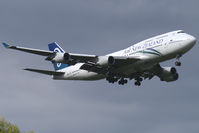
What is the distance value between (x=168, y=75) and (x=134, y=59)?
869cm

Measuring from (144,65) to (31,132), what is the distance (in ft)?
60.5

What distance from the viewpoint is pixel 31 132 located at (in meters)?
37.5

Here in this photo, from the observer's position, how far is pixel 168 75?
189 ft

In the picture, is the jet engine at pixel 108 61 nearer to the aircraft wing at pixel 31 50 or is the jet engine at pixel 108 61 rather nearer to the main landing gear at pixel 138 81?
the aircraft wing at pixel 31 50

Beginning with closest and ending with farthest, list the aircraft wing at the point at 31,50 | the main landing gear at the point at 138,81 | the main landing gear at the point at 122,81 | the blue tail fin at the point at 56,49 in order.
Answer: the aircraft wing at the point at 31,50
the main landing gear at the point at 122,81
the main landing gear at the point at 138,81
the blue tail fin at the point at 56,49

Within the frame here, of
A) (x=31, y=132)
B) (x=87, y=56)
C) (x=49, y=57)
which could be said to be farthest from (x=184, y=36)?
(x=31, y=132)

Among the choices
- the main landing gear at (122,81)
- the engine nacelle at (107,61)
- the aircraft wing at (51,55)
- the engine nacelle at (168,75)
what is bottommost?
the main landing gear at (122,81)

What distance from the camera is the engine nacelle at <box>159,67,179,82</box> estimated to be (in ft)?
188

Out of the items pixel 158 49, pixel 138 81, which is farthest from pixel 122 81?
pixel 158 49

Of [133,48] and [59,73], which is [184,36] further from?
[59,73]

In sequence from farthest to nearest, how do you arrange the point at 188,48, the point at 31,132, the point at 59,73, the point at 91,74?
the point at 59,73
the point at 91,74
the point at 188,48
the point at 31,132

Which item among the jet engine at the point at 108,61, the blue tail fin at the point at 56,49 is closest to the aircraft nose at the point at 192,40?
the jet engine at the point at 108,61

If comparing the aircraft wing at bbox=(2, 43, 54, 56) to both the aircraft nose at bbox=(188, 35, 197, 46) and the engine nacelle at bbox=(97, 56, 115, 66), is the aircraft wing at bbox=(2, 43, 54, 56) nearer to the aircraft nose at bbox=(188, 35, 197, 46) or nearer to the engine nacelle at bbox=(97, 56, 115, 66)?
the engine nacelle at bbox=(97, 56, 115, 66)

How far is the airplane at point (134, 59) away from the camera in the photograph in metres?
49.4
